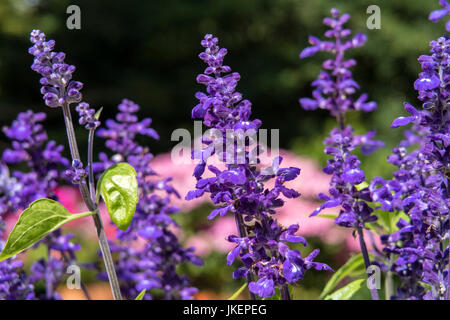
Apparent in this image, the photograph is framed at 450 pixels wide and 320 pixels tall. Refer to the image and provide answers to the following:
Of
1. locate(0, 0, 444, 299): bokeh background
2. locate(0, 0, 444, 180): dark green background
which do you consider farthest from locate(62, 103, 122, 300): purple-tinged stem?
locate(0, 0, 444, 180): dark green background

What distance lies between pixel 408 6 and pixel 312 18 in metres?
1.48

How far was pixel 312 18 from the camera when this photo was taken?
877 centimetres

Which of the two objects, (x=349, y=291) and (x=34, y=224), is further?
(x=349, y=291)

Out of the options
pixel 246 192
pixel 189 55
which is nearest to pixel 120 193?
pixel 246 192

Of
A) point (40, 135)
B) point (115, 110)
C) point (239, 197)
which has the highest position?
point (115, 110)

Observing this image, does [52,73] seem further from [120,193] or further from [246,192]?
[246,192]

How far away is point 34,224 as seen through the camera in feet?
3.20

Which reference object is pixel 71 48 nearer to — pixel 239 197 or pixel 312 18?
pixel 312 18

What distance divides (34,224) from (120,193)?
0.52 ft

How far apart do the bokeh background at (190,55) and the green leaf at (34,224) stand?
6.43 m

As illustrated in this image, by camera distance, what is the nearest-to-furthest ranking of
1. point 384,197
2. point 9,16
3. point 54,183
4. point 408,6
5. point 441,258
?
point 441,258 < point 384,197 < point 54,183 < point 9,16 < point 408,6

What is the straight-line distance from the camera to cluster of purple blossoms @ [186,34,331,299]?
1.00m

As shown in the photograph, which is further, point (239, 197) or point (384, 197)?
point (384, 197)

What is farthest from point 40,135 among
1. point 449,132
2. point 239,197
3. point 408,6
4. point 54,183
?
point 408,6
